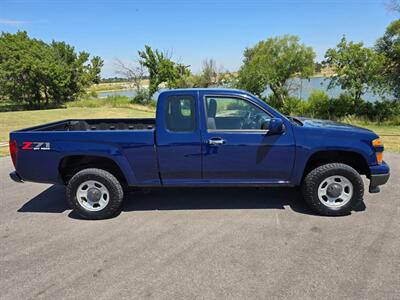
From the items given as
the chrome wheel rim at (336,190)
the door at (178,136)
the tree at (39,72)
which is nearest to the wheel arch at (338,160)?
the chrome wheel rim at (336,190)

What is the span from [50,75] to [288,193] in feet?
100

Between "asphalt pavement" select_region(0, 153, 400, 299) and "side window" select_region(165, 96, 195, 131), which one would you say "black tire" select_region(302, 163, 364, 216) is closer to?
"asphalt pavement" select_region(0, 153, 400, 299)

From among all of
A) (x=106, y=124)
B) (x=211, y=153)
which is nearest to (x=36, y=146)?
(x=106, y=124)

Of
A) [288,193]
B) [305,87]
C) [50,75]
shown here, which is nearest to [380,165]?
[288,193]

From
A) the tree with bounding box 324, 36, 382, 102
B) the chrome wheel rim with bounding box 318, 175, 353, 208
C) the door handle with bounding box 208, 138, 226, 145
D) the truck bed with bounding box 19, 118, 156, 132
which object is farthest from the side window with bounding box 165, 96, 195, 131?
the tree with bounding box 324, 36, 382, 102

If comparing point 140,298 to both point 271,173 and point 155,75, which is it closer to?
point 271,173

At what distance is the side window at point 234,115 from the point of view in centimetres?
396

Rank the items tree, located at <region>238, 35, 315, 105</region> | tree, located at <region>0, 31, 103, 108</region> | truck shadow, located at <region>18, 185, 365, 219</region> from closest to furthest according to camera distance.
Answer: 1. truck shadow, located at <region>18, 185, 365, 219</region>
2. tree, located at <region>238, 35, 315, 105</region>
3. tree, located at <region>0, 31, 103, 108</region>

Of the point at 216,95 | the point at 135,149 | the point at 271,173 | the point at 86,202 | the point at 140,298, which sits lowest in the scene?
the point at 140,298

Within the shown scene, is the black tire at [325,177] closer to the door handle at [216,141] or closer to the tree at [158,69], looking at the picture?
the door handle at [216,141]

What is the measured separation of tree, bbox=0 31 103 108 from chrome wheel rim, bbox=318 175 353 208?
30465 mm

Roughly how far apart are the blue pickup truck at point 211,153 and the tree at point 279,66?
749 inches

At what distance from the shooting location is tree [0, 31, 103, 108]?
1066 inches

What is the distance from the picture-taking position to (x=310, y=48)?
71.7 ft
